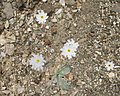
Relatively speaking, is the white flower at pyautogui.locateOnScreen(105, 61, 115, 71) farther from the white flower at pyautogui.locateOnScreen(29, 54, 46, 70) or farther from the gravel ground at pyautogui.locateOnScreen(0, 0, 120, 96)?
the white flower at pyautogui.locateOnScreen(29, 54, 46, 70)

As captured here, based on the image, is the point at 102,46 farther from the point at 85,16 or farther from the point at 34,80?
the point at 34,80

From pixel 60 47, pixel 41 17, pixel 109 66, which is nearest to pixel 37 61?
pixel 60 47

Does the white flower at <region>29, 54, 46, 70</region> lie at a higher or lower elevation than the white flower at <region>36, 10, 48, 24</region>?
lower

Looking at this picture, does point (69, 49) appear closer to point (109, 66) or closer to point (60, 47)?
point (60, 47)

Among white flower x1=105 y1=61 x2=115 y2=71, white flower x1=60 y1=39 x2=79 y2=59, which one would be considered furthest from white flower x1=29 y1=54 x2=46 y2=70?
white flower x1=105 y1=61 x2=115 y2=71

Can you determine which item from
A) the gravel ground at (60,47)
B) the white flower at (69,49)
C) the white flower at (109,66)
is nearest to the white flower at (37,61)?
the gravel ground at (60,47)

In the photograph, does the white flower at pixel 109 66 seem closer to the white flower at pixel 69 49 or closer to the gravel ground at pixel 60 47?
the gravel ground at pixel 60 47
